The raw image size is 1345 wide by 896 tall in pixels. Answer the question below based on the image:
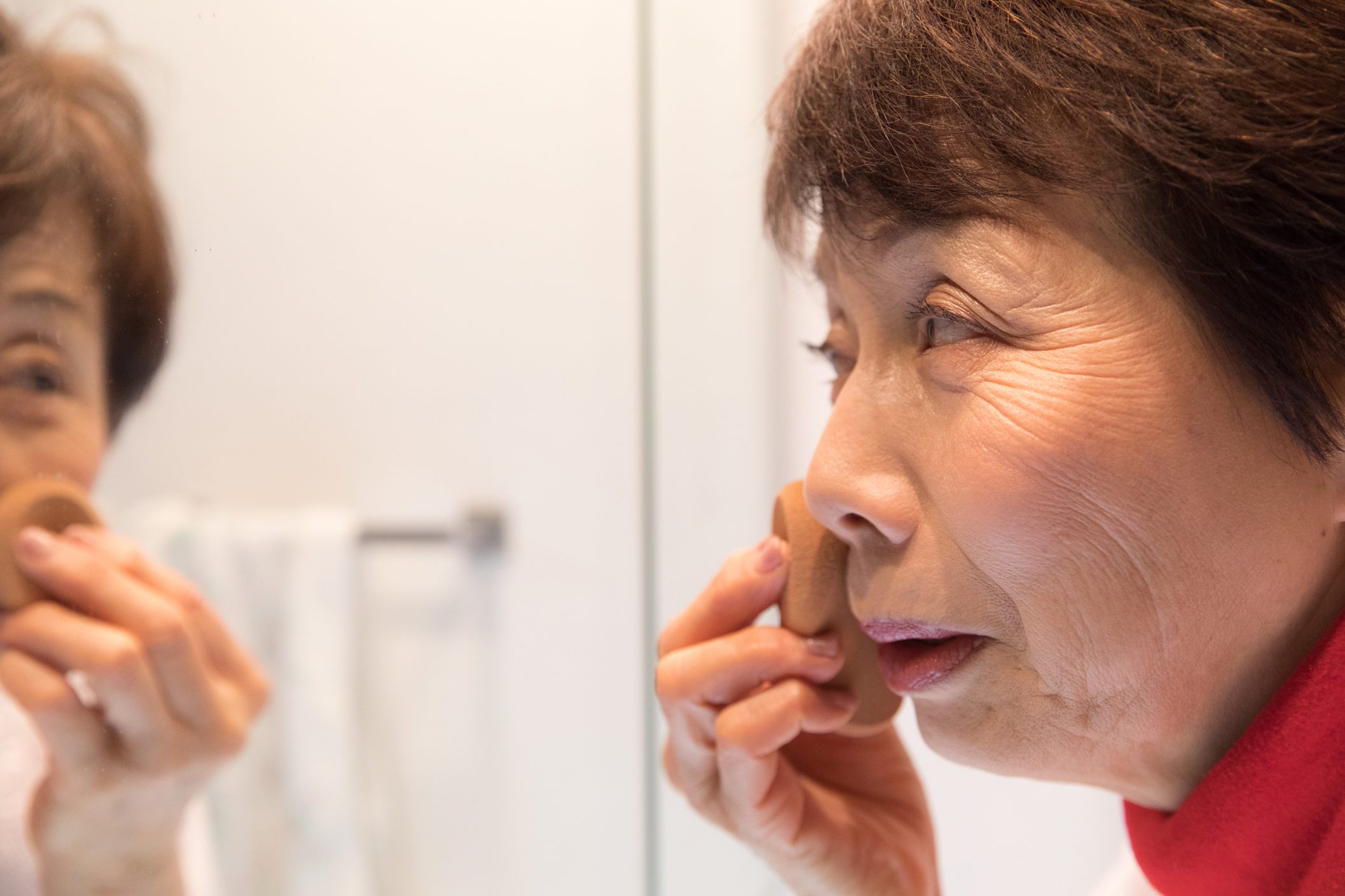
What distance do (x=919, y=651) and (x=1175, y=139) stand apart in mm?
289

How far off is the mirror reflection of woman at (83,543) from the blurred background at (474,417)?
2 centimetres

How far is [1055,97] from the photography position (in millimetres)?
468

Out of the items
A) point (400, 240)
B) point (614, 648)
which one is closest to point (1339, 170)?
point (400, 240)

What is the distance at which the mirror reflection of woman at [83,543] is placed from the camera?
459 millimetres

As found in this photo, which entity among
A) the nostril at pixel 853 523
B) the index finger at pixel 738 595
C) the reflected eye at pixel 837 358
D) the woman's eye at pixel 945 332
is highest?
the woman's eye at pixel 945 332

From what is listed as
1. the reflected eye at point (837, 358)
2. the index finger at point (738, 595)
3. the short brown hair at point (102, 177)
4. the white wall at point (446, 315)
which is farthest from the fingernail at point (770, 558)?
the short brown hair at point (102, 177)

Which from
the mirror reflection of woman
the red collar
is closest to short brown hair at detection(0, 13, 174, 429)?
the mirror reflection of woman

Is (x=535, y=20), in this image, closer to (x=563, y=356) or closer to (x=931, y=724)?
(x=563, y=356)

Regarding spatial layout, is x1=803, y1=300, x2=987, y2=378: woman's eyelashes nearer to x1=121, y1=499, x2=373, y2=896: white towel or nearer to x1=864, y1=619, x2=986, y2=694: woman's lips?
x1=864, y1=619, x2=986, y2=694: woman's lips

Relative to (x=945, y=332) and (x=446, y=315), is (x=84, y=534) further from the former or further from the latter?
(x=945, y=332)

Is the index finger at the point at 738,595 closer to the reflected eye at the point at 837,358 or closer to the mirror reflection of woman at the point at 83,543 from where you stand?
the reflected eye at the point at 837,358

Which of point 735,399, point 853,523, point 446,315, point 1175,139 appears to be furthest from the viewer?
point 735,399

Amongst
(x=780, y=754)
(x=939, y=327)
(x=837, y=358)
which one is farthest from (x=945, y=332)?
(x=780, y=754)

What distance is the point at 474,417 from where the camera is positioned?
2.36 ft
